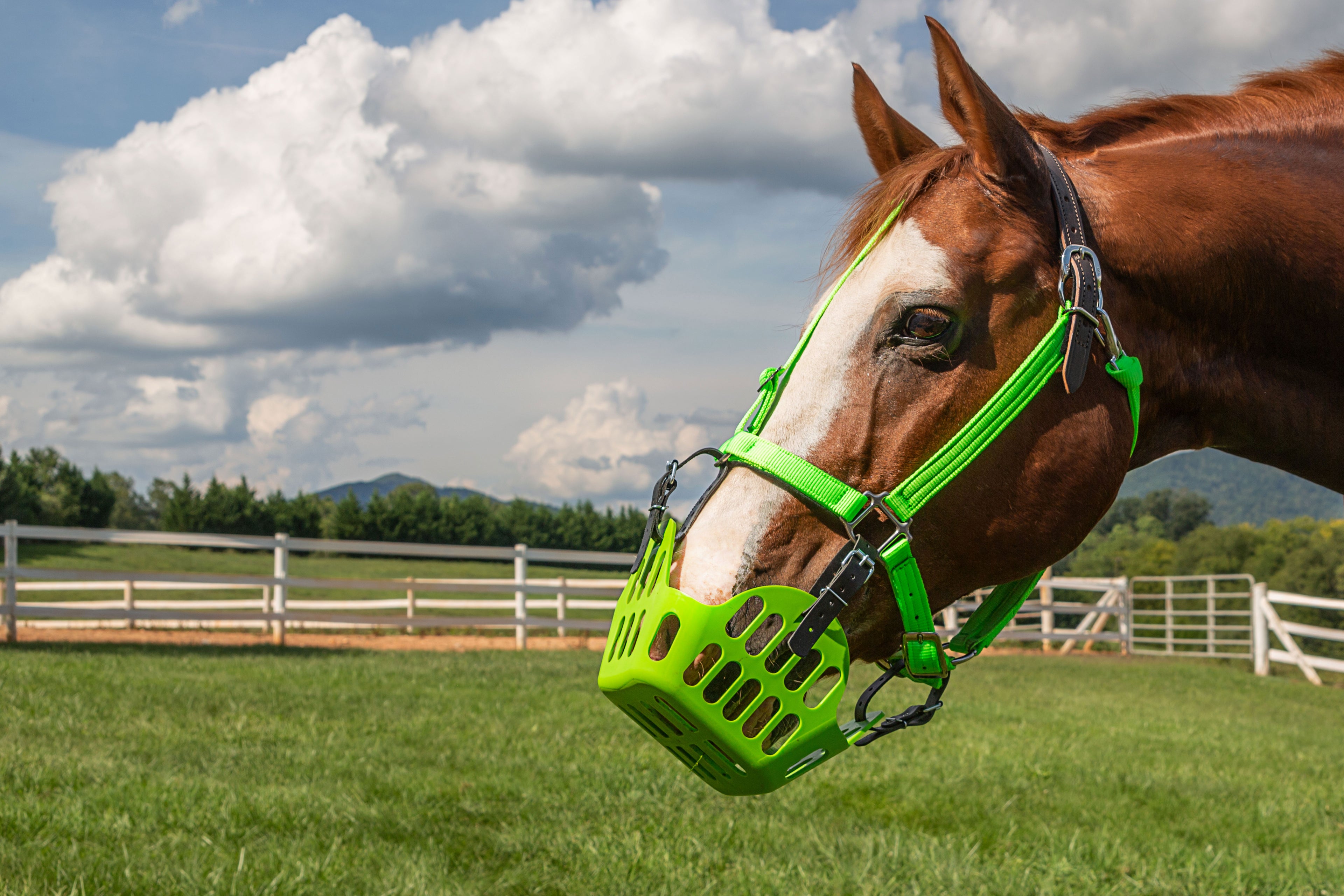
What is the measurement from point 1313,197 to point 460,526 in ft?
170

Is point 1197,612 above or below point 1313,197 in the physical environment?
below

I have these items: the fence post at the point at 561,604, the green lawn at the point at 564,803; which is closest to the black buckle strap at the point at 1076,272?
the green lawn at the point at 564,803

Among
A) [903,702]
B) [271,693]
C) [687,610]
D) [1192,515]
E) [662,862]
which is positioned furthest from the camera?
[1192,515]

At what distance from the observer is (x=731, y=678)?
4.90 feet

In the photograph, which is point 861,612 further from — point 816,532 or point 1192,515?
point 1192,515

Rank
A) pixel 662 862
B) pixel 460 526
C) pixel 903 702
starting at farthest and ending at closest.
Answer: pixel 460 526
pixel 903 702
pixel 662 862

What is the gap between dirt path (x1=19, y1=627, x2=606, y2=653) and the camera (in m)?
12.7

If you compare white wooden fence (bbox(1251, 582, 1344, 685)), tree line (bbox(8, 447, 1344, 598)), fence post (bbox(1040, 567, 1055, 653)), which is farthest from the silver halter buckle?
tree line (bbox(8, 447, 1344, 598))

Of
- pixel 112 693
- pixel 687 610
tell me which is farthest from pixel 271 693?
pixel 687 610

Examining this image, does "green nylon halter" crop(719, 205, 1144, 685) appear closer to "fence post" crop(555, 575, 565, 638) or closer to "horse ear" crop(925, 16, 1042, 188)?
"horse ear" crop(925, 16, 1042, 188)

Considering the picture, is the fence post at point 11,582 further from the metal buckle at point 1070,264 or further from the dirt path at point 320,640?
the metal buckle at point 1070,264

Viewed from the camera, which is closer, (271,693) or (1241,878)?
(1241,878)

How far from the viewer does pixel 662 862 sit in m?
3.67

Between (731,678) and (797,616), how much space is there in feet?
0.46
